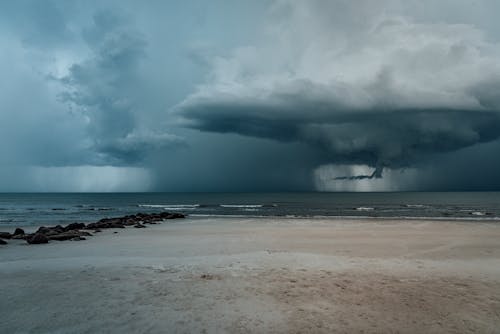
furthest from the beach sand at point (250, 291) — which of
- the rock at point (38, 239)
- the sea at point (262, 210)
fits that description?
the sea at point (262, 210)

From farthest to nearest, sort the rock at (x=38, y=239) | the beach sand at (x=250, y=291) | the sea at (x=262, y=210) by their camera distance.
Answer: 1. the sea at (x=262, y=210)
2. the rock at (x=38, y=239)
3. the beach sand at (x=250, y=291)

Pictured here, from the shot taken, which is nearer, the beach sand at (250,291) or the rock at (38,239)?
the beach sand at (250,291)

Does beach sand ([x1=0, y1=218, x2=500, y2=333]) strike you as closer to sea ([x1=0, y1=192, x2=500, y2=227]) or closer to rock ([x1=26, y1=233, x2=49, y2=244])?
rock ([x1=26, y1=233, x2=49, y2=244])

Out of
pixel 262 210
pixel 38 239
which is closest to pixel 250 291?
pixel 38 239

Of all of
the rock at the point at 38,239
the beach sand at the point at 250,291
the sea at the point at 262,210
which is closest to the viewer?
the beach sand at the point at 250,291

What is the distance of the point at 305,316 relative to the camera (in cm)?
720

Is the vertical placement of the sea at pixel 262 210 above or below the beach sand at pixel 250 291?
below

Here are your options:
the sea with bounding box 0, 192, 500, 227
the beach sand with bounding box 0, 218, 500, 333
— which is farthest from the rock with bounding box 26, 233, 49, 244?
the sea with bounding box 0, 192, 500, 227

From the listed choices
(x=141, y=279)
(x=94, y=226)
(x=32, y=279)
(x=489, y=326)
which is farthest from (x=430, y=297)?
(x=94, y=226)

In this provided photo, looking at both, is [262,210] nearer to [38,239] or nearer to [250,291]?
[38,239]

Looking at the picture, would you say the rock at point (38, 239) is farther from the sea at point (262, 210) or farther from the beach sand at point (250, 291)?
the sea at point (262, 210)

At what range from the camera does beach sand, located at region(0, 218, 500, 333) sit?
685cm

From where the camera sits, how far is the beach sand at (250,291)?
Result: 6.85 m

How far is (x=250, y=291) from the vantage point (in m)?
9.02
